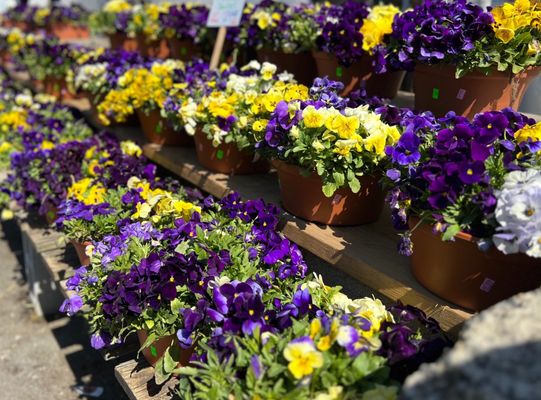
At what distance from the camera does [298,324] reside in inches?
57.5

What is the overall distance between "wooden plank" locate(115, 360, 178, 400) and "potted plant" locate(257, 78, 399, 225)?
2.49 feet

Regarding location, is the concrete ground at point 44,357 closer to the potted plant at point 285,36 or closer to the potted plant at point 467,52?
the potted plant at point 285,36

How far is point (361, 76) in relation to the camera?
2.63 metres

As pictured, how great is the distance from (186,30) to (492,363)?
131 inches

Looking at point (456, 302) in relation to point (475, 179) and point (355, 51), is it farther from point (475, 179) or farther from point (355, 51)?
point (355, 51)

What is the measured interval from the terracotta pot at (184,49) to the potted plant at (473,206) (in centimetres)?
271

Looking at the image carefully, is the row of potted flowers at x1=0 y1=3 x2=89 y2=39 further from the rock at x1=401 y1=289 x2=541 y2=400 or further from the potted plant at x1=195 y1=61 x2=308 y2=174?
the rock at x1=401 y1=289 x2=541 y2=400

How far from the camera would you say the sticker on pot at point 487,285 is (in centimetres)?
145

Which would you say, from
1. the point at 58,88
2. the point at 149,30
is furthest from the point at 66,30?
the point at 149,30

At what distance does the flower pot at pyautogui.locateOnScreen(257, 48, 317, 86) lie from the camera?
302cm

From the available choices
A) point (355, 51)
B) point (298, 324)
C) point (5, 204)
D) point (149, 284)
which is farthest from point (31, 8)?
point (298, 324)

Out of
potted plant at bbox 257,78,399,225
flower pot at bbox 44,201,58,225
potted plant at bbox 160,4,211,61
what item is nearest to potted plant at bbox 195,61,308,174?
potted plant at bbox 257,78,399,225

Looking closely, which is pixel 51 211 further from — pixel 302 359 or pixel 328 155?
pixel 302 359

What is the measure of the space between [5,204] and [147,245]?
200 centimetres
